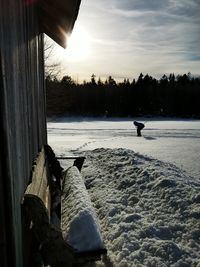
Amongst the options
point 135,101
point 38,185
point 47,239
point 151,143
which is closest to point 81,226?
Result: point 47,239

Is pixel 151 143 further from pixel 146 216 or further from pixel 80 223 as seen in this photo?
pixel 80 223

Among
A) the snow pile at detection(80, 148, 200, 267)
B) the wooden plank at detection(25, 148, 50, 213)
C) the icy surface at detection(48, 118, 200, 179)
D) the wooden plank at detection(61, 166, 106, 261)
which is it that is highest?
the wooden plank at detection(25, 148, 50, 213)

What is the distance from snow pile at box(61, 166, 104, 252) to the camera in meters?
2.90

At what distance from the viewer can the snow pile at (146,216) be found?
372 cm

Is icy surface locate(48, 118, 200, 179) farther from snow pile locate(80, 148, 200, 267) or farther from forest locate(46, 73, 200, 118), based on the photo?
forest locate(46, 73, 200, 118)

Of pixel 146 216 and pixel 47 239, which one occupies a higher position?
pixel 47 239

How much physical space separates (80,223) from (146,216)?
1853mm

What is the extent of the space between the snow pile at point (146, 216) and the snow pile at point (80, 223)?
2.27 ft

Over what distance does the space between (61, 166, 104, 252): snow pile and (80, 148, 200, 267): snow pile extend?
27.2 inches

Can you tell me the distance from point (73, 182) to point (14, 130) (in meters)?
2.29

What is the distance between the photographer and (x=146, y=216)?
481 centimetres

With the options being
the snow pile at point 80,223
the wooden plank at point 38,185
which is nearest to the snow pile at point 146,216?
the snow pile at point 80,223

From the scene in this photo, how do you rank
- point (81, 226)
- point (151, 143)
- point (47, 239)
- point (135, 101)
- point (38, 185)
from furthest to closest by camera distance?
point (135, 101)
point (151, 143)
point (38, 185)
point (81, 226)
point (47, 239)

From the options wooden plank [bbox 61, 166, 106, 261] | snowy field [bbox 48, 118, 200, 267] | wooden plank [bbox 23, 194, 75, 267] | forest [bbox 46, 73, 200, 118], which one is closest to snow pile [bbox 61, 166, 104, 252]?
wooden plank [bbox 61, 166, 106, 261]
